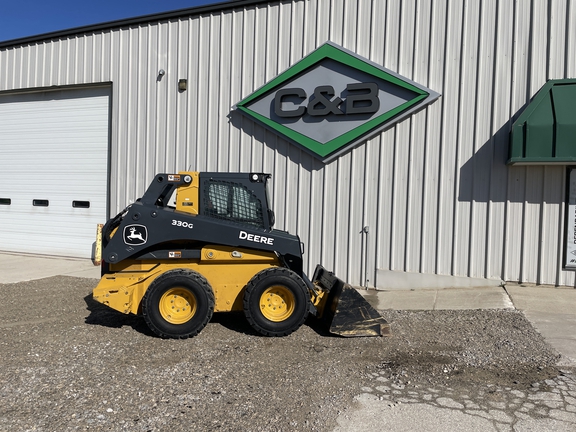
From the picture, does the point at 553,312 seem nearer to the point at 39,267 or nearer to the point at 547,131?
the point at 547,131

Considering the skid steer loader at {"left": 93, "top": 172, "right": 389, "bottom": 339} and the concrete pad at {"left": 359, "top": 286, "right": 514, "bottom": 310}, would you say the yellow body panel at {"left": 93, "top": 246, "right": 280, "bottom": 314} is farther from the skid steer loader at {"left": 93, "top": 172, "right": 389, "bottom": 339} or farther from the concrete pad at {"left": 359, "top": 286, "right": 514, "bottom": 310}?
the concrete pad at {"left": 359, "top": 286, "right": 514, "bottom": 310}

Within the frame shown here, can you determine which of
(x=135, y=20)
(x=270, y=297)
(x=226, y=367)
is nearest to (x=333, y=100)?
(x=270, y=297)

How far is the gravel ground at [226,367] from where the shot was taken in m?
3.91

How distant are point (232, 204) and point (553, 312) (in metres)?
4.87

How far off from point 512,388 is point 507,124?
553 centimetres

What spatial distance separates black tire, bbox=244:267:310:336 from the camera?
19.4 ft

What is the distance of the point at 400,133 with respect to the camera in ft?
30.1

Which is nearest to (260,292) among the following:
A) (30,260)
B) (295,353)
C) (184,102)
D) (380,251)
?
(295,353)

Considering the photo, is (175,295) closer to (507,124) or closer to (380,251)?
(380,251)

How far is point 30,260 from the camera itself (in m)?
12.2

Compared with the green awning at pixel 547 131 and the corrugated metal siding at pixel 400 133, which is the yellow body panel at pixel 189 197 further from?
the green awning at pixel 547 131

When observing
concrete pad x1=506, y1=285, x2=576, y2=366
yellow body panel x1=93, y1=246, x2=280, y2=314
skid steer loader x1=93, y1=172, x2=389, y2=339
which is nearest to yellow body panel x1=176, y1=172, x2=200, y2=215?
skid steer loader x1=93, y1=172, x2=389, y2=339

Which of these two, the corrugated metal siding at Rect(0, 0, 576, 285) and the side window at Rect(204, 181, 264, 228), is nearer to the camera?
the side window at Rect(204, 181, 264, 228)

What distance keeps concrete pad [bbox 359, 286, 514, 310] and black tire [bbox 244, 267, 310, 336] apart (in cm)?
226
